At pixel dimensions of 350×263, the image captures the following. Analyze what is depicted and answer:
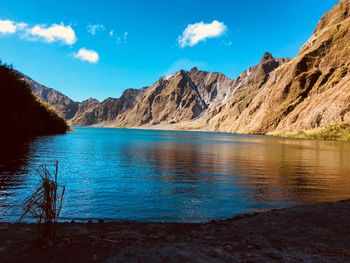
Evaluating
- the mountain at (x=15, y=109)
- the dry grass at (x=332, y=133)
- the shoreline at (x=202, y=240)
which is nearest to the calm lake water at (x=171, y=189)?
the shoreline at (x=202, y=240)

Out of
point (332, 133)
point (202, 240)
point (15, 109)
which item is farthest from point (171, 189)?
point (332, 133)

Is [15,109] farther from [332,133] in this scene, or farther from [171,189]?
[332,133]

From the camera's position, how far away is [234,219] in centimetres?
1638

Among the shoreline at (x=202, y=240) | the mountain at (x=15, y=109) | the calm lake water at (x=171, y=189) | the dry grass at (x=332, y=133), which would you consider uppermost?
the mountain at (x=15, y=109)

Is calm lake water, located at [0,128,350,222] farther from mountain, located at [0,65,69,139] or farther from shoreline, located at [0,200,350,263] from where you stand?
mountain, located at [0,65,69,139]

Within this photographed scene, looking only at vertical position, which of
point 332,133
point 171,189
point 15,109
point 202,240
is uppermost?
point 15,109

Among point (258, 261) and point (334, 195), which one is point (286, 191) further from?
point (258, 261)

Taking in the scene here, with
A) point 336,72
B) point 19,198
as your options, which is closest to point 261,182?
point 19,198

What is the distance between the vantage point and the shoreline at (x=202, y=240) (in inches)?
366

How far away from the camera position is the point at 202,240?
11703 mm

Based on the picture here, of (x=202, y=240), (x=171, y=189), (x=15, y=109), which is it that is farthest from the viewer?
(x=15, y=109)

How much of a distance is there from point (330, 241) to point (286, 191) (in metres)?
14.6

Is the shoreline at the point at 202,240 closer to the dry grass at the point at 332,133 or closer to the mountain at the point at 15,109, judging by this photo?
the mountain at the point at 15,109

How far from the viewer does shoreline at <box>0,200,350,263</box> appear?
9.30 meters
